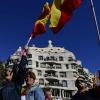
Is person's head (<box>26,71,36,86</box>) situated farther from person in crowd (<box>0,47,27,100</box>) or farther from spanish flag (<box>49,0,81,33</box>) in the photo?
spanish flag (<box>49,0,81,33</box>)

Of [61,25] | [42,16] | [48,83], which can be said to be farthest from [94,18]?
[48,83]

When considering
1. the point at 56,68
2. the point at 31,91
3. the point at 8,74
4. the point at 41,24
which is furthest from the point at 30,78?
the point at 56,68

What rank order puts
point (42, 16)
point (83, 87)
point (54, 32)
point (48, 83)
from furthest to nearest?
point (48, 83) → point (42, 16) → point (54, 32) → point (83, 87)

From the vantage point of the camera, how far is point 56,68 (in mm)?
99875

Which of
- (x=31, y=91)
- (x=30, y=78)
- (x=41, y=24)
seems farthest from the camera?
(x=41, y=24)

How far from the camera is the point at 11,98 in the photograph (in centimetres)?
972

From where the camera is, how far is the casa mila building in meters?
96.6

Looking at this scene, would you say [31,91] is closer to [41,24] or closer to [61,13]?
[41,24]

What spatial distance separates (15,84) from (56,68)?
90205 mm

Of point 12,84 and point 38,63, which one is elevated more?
point 38,63

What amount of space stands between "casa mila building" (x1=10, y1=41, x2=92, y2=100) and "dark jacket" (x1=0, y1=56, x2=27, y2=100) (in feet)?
281

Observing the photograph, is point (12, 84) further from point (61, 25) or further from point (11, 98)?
point (61, 25)

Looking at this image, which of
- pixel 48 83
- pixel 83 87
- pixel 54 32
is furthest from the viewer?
pixel 48 83

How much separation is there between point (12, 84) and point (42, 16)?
2507 millimetres
